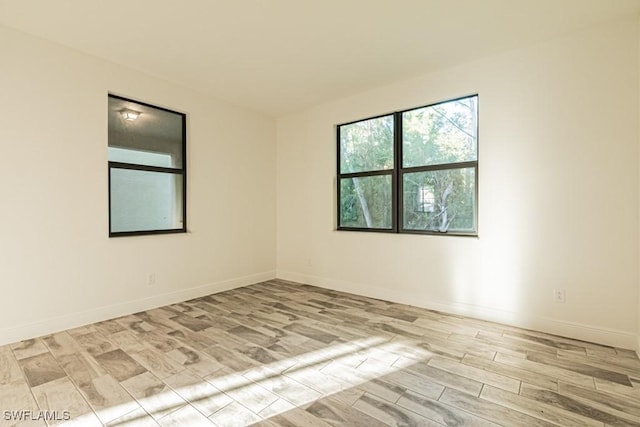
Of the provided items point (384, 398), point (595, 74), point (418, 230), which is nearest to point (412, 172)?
point (418, 230)

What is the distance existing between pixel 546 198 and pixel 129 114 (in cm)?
435

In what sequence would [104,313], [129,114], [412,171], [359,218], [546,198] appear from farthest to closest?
[359,218] < [412,171] < [129,114] < [104,313] < [546,198]

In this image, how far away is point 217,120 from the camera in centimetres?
425

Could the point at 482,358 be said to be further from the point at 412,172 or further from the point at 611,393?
the point at 412,172

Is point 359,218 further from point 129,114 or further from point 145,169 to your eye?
point 129,114

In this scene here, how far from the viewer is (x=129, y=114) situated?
345 cm

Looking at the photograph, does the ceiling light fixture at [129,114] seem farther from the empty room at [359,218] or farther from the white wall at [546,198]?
the white wall at [546,198]

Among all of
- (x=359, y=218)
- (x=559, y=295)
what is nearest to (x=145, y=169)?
(x=359, y=218)

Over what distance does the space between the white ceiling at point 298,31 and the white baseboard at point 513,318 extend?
8.40 ft

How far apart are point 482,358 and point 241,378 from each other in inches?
70.3

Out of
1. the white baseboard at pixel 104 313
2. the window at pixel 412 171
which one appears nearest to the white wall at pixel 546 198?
the window at pixel 412 171

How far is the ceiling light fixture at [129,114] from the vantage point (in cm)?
341

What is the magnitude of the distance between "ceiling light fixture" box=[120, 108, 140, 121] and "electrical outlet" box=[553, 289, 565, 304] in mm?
4634

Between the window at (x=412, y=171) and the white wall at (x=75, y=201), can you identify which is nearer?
the white wall at (x=75, y=201)
